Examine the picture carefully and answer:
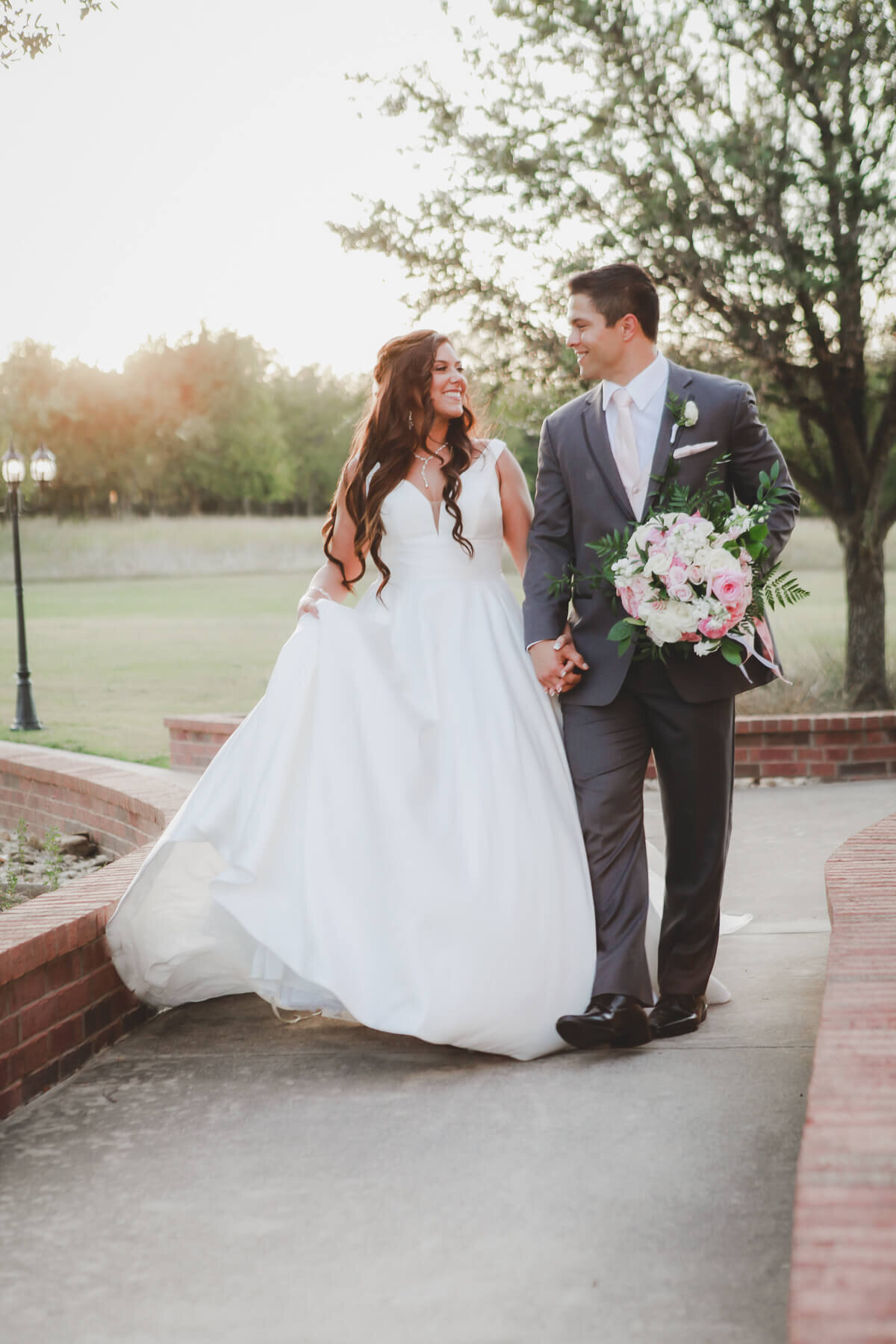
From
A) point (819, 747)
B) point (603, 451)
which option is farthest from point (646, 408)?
point (819, 747)

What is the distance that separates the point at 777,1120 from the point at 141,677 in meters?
19.3

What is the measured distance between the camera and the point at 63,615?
126ft

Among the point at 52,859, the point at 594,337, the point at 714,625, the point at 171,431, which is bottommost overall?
the point at 52,859

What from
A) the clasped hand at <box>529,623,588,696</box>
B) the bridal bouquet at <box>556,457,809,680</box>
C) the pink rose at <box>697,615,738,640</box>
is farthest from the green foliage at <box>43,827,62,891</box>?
the pink rose at <box>697,615,738,640</box>

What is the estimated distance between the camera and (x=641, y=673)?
402 centimetres

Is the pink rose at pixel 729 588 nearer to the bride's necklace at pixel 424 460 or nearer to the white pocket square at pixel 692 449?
the white pocket square at pixel 692 449

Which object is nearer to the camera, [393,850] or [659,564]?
[659,564]

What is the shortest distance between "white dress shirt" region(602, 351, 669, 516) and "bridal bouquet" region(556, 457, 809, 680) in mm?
149

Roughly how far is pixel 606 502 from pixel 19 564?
1583cm

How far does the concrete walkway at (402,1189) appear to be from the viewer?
2.45 m

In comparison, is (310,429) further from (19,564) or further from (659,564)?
(659,564)

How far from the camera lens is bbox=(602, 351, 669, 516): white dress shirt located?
13.3ft

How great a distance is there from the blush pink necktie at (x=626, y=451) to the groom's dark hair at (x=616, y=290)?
0.23 meters

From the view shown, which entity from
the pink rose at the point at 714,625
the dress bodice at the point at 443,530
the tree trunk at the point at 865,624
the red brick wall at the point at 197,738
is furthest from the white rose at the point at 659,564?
the tree trunk at the point at 865,624
